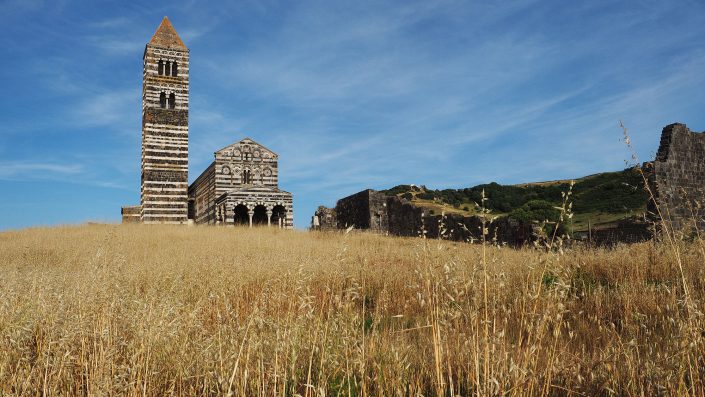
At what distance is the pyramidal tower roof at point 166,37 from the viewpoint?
31.2 meters

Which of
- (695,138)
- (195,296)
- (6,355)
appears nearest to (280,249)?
(195,296)

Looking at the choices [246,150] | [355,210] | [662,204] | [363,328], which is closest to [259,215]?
[246,150]

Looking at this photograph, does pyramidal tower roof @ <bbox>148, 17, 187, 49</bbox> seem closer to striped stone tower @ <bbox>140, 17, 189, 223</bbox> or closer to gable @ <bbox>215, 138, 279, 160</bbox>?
striped stone tower @ <bbox>140, 17, 189, 223</bbox>

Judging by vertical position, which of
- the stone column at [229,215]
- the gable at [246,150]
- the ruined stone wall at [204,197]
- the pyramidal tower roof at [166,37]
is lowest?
the stone column at [229,215]

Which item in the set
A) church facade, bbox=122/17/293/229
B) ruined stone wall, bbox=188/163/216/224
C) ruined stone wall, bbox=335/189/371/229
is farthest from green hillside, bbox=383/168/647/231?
ruined stone wall, bbox=188/163/216/224

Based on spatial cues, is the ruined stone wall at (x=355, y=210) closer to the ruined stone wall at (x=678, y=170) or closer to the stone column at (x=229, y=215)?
the stone column at (x=229, y=215)

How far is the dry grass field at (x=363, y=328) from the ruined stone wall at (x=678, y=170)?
8141mm

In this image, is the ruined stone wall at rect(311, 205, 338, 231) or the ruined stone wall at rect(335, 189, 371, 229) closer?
the ruined stone wall at rect(335, 189, 371, 229)

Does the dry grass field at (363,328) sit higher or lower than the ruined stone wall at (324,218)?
lower

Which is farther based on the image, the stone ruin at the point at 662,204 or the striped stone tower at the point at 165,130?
the striped stone tower at the point at 165,130

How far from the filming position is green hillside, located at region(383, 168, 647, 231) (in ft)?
102

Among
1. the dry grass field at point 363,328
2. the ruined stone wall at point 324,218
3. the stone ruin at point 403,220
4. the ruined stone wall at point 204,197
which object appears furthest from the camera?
the ruined stone wall at point 204,197

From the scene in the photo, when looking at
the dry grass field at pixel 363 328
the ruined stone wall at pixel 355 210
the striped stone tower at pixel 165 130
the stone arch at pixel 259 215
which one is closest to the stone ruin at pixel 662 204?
the ruined stone wall at pixel 355 210

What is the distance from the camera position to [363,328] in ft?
9.36
